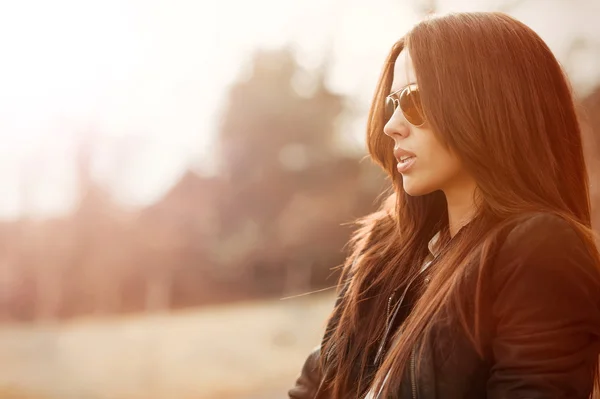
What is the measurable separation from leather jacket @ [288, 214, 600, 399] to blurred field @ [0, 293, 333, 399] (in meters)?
1.93

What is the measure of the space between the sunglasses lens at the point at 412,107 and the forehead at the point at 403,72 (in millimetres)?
20

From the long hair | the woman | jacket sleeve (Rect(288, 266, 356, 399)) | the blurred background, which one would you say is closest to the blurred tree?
the blurred background

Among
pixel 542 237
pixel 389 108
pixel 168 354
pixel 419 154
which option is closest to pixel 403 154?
pixel 419 154

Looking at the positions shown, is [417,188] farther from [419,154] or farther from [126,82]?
[126,82]

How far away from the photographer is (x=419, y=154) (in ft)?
3.26

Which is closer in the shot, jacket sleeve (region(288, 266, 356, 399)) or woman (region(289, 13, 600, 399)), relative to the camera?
woman (region(289, 13, 600, 399))

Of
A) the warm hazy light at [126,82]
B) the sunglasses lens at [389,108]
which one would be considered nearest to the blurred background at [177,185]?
the warm hazy light at [126,82]

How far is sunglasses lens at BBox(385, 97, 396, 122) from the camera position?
1115mm

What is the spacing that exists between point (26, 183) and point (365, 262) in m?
1.87

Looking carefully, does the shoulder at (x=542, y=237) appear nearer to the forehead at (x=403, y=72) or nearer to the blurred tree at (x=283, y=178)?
the forehead at (x=403, y=72)

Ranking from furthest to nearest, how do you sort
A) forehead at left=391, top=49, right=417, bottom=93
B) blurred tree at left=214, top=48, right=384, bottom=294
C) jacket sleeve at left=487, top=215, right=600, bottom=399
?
blurred tree at left=214, top=48, right=384, bottom=294, forehead at left=391, top=49, right=417, bottom=93, jacket sleeve at left=487, top=215, right=600, bottom=399

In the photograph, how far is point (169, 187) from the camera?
8.93 feet

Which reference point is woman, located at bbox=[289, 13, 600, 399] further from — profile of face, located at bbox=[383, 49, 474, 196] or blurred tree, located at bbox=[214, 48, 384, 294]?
blurred tree, located at bbox=[214, 48, 384, 294]

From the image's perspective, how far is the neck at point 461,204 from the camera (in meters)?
0.99
